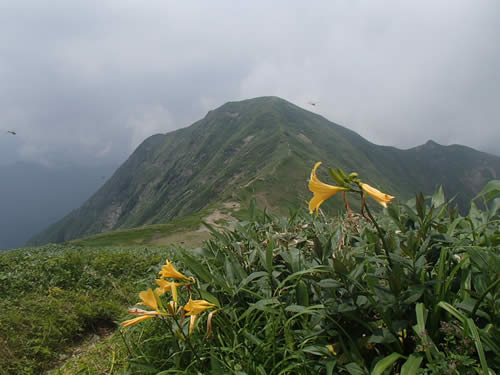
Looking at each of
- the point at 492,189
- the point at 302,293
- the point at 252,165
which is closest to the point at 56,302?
the point at 302,293

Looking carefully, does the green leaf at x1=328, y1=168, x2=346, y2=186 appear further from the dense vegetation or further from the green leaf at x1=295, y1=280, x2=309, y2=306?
the green leaf at x1=295, y1=280, x2=309, y2=306

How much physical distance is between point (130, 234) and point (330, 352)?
50.0m

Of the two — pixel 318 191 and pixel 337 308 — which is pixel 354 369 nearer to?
pixel 337 308

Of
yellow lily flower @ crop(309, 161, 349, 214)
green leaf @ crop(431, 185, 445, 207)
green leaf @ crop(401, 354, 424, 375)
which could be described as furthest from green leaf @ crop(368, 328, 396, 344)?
green leaf @ crop(431, 185, 445, 207)

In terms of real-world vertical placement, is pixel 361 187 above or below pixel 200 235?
above

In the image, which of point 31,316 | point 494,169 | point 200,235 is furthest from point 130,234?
point 494,169

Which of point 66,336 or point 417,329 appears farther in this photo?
point 66,336

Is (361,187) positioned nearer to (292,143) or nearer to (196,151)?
(292,143)

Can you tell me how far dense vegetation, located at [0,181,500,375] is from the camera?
119 centimetres

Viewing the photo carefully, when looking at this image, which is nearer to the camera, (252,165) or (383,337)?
(383,337)

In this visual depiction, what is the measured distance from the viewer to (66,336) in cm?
312

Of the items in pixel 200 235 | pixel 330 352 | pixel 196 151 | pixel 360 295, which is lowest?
pixel 200 235

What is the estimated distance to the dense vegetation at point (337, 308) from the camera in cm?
119

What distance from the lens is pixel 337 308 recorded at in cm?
127
